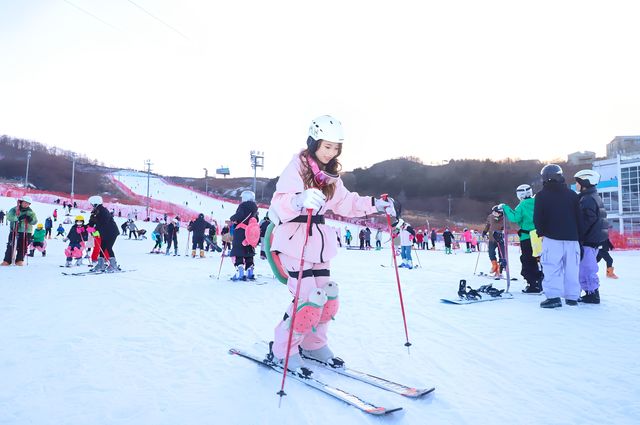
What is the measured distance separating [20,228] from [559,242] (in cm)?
1243

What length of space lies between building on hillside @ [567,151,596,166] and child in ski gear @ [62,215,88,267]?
9435 cm

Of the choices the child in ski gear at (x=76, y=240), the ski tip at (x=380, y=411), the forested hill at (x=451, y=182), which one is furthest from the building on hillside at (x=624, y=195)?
the ski tip at (x=380, y=411)

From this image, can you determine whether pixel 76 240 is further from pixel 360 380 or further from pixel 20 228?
pixel 360 380

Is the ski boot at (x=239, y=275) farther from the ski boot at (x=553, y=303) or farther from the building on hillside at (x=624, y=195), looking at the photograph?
the building on hillside at (x=624, y=195)

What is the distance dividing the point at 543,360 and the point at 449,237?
20150 mm

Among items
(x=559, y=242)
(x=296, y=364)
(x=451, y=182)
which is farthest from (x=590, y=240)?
(x=451, y=182)

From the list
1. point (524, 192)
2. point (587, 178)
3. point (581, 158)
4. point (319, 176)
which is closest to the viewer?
point (319, 176)

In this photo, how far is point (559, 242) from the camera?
522cm

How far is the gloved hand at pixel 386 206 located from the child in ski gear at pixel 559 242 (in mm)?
3213

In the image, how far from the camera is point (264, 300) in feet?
19.5

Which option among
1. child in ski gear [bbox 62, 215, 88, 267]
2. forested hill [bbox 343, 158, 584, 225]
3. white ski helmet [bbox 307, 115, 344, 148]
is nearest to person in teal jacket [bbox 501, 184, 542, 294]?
white ski helmet [bbox 307, 115, 344, 148]

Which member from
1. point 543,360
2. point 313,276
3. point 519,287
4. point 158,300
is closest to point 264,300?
point 158,300

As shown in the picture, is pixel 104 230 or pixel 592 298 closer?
pixel 592 298

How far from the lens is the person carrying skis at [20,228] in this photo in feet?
34.4
